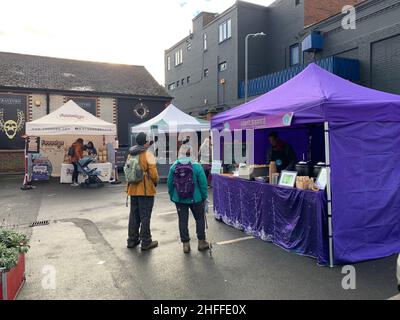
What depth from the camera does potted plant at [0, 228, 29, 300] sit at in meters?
3.64

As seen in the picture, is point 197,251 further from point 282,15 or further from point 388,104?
point 282,15

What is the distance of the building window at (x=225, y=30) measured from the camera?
25016 mm

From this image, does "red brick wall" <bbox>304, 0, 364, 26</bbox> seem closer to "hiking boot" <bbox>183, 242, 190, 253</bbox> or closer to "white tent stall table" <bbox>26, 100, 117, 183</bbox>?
"white tent stall table" <bbox>26, 100, 117, 183</bbox>

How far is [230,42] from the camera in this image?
24.9 m

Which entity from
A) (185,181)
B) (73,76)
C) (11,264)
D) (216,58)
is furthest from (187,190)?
(216,58)

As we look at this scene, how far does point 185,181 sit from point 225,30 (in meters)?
22.7

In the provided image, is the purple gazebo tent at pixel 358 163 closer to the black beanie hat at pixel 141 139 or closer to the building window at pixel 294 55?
the black beanie hat at pixel 141 139

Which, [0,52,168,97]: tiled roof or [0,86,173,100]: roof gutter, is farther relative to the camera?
[0,52,168,97]: tiled roof

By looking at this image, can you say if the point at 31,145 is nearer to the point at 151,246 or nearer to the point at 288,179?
the point at 151,246

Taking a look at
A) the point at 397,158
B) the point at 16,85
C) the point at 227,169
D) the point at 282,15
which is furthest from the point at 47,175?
the point at 282,15

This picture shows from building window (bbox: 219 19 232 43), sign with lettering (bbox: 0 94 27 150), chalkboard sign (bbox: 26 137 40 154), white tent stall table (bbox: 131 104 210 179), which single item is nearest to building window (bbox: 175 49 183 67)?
building window (bbox: 219 19 232 43)

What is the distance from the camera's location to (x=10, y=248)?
4012 millimetres

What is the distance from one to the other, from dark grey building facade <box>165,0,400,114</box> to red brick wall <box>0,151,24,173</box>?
13.7 meters

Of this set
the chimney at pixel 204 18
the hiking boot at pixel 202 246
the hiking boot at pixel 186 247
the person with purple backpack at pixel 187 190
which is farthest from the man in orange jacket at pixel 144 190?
the chimney at pixel 204 18
